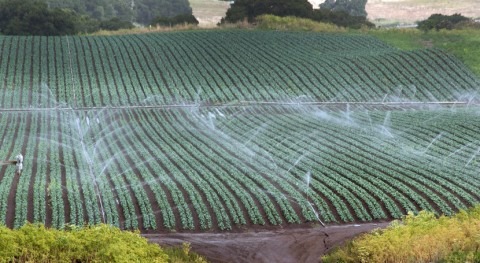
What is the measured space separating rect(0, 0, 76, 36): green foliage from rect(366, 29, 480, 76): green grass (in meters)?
22.6

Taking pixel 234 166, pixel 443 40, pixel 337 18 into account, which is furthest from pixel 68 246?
pixel 337 18

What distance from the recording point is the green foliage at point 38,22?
51.6 meters

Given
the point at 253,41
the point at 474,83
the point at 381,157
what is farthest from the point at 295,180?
the point at 253,41

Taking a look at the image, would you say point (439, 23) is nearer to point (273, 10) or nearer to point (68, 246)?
point (273, 10)

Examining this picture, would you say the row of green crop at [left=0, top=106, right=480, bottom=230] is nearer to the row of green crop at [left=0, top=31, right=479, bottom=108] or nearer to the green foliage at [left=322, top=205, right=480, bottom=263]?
the row of green crop at [left=0, top=31, right=479, bottom=108]

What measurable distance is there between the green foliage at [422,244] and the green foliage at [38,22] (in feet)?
138

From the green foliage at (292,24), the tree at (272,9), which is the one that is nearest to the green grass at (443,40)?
the green foliage at (292,24)

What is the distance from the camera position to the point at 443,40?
43.2m

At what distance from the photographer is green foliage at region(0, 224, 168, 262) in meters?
11.0

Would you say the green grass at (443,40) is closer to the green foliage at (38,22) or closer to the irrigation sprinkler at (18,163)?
the green foliage at (38,22)

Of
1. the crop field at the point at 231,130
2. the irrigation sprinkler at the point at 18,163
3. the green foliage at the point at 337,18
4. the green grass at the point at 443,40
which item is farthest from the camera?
the green foliage at the point at 337,18

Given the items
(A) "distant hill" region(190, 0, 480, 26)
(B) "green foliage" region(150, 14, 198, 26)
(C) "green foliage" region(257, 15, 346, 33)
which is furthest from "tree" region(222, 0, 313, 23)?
(A) "distant hill" region(190, 0, 480, 26)

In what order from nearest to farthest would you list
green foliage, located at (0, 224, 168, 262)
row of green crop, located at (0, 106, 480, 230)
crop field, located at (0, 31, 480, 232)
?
green foliage, located at (0, 224, 168, 262) → row of green crop, located at (0, 106, 480, 230) → crop field, located at (0, 31, 480, 232)

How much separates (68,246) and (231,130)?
53.0 feet
